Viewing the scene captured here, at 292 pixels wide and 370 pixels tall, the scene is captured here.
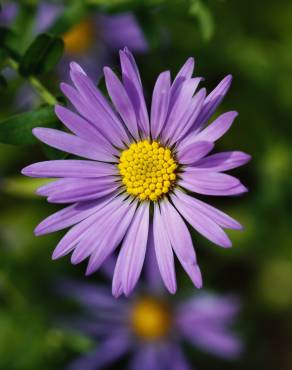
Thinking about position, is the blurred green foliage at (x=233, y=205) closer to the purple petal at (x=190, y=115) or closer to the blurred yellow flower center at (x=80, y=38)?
the blurred yellow flower center at (x=80, y=38)

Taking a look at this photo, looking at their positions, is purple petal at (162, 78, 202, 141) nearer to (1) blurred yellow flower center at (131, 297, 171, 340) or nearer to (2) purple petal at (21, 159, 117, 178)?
(2) purple petal at (21, 159, 117, 178)

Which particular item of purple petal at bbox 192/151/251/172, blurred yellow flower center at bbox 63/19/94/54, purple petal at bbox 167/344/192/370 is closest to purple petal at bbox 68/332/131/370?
purple petal at bbox 167/344/192/370

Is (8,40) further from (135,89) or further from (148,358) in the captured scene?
(148,358)

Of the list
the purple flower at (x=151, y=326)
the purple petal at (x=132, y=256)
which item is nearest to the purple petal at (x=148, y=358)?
the purple flower at (x=151, y=326)

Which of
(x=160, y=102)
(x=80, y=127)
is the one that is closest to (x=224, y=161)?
(x=160, y=102)

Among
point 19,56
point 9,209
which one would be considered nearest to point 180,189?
point 19,56

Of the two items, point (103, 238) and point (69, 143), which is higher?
point (69, 143)
